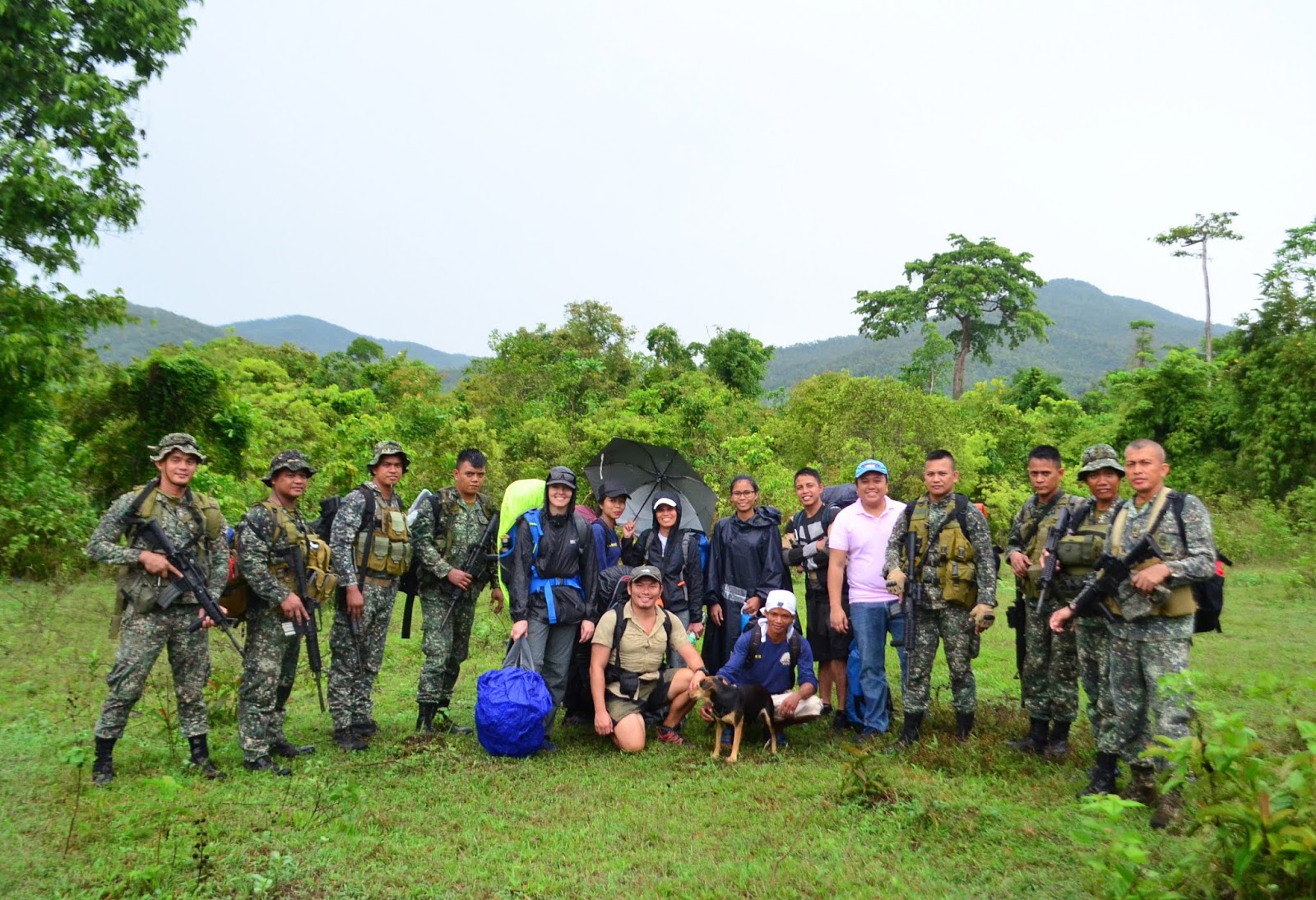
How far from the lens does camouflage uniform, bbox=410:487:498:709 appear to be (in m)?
6.69

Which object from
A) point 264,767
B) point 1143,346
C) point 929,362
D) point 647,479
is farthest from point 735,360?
point 264,767

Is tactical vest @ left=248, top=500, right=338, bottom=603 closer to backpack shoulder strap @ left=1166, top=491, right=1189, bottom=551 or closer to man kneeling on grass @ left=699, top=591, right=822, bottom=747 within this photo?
man kneeling on grass @ left=699, top=591, right=822, bottom=747

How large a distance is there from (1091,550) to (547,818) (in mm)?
3852

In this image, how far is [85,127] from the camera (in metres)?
12.9

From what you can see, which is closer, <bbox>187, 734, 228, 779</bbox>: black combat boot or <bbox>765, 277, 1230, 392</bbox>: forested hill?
<bbox>187, 734, 228, 779</bbox>: black combat boot

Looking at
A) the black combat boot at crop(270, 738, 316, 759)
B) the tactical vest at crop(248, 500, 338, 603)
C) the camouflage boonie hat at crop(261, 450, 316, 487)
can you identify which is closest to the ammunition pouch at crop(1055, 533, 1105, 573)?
the tactical vest at crop(248, 500, 338, 603)

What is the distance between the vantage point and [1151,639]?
4.78m

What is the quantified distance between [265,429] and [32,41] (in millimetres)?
7496

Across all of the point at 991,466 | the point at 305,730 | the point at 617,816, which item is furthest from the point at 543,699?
the point at 991,466

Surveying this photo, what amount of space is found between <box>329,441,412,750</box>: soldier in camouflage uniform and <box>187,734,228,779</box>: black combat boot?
3.09 feet

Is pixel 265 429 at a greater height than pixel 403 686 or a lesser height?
greater

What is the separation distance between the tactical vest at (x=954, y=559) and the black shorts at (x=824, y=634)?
3.26ft

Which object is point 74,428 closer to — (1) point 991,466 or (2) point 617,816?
(2) point 617,816

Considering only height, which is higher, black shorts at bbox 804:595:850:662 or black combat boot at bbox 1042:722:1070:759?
black shorts at bbox 804:595:850:662
